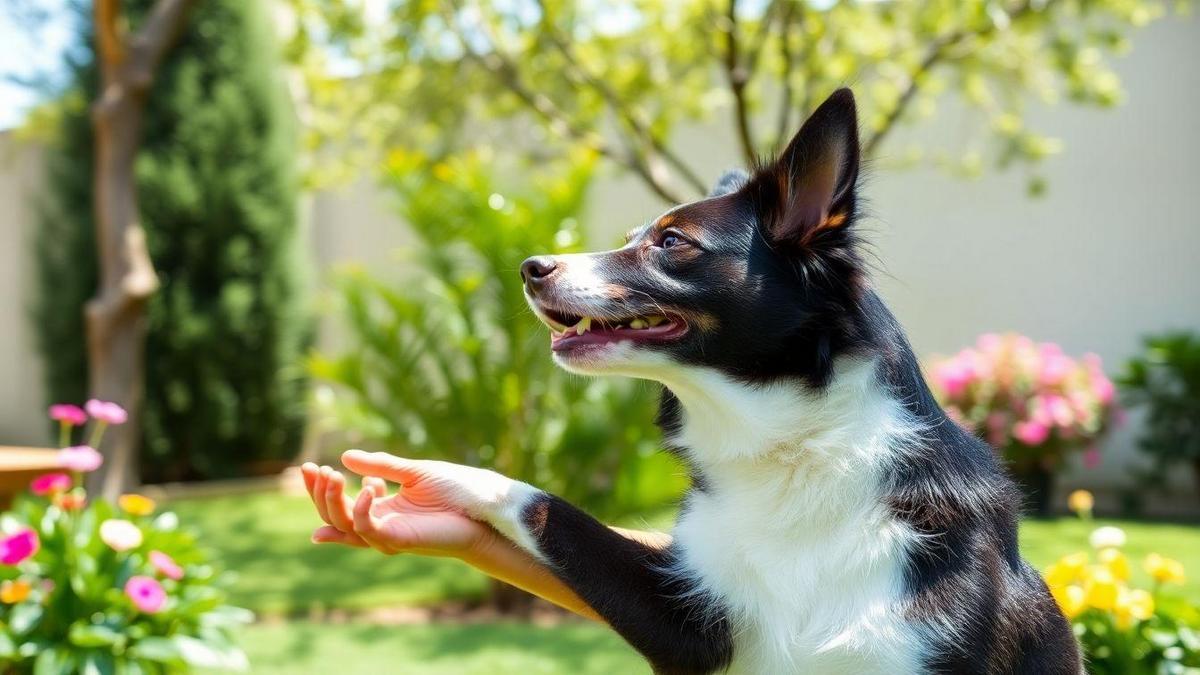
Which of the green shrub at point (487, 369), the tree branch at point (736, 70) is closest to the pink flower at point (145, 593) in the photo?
the green shrub at point (487, 369)

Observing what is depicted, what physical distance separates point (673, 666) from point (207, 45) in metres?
9.47

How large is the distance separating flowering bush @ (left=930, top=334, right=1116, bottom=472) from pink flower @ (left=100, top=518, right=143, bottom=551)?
5.91m

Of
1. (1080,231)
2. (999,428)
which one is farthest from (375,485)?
(1080,231)

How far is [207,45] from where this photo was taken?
9.95m

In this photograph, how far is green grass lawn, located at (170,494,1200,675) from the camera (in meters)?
4.93

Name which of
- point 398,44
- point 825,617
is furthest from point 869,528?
point 398,44

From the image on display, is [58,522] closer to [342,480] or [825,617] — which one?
[342,480]

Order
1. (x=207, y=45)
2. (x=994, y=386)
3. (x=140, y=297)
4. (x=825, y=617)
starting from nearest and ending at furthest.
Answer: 1. (x=825, y=617)
2. (x=140, y=297)
3. (x=994, y=386)
4. (x=207, y=45)

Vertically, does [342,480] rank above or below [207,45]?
below

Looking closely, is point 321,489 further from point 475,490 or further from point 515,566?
point 515,566

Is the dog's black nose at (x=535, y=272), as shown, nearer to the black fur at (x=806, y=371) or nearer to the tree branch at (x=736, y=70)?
the black fur at (x=806, y=371)

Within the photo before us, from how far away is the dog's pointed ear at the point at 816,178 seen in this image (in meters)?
1.85

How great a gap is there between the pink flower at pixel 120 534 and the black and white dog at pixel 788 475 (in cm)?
205

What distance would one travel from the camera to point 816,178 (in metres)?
1.92
